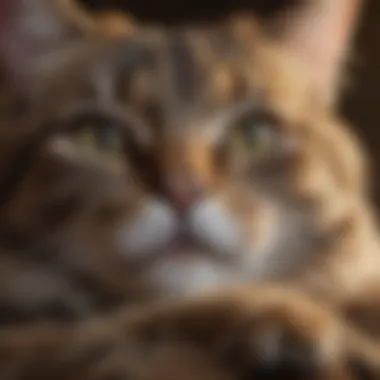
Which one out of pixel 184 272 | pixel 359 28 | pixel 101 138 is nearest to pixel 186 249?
pixel 184 272

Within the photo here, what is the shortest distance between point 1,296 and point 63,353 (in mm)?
245

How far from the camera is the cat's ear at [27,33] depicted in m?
1.14

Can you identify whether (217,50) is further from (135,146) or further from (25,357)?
(25,357)

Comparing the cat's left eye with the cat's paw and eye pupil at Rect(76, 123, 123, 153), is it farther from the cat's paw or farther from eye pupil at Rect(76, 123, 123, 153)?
the cat's paw

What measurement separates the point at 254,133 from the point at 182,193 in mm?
176

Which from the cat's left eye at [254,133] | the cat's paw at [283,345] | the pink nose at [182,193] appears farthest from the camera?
the cat's left eye at [254,133]

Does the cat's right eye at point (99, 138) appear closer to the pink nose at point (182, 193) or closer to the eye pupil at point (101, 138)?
the eye pupil at point (101, 138)

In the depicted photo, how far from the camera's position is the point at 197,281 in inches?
40.9

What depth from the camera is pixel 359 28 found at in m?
1.53

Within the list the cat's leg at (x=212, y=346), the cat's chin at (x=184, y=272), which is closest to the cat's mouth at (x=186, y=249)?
the cat's chin at (x=184, y=272)

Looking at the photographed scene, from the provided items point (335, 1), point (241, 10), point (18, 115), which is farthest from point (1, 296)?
point (241, 10)

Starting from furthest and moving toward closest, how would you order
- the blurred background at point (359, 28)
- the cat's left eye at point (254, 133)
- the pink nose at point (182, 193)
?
the blurred background at point (359, 28) → the cat's left eye at point (254, 133) → the pink nose at point (182, 193)

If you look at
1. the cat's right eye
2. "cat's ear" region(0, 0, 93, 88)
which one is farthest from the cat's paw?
"cat's ear" region(0, 0, 93, 88)

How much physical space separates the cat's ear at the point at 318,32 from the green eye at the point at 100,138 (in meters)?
0.27
